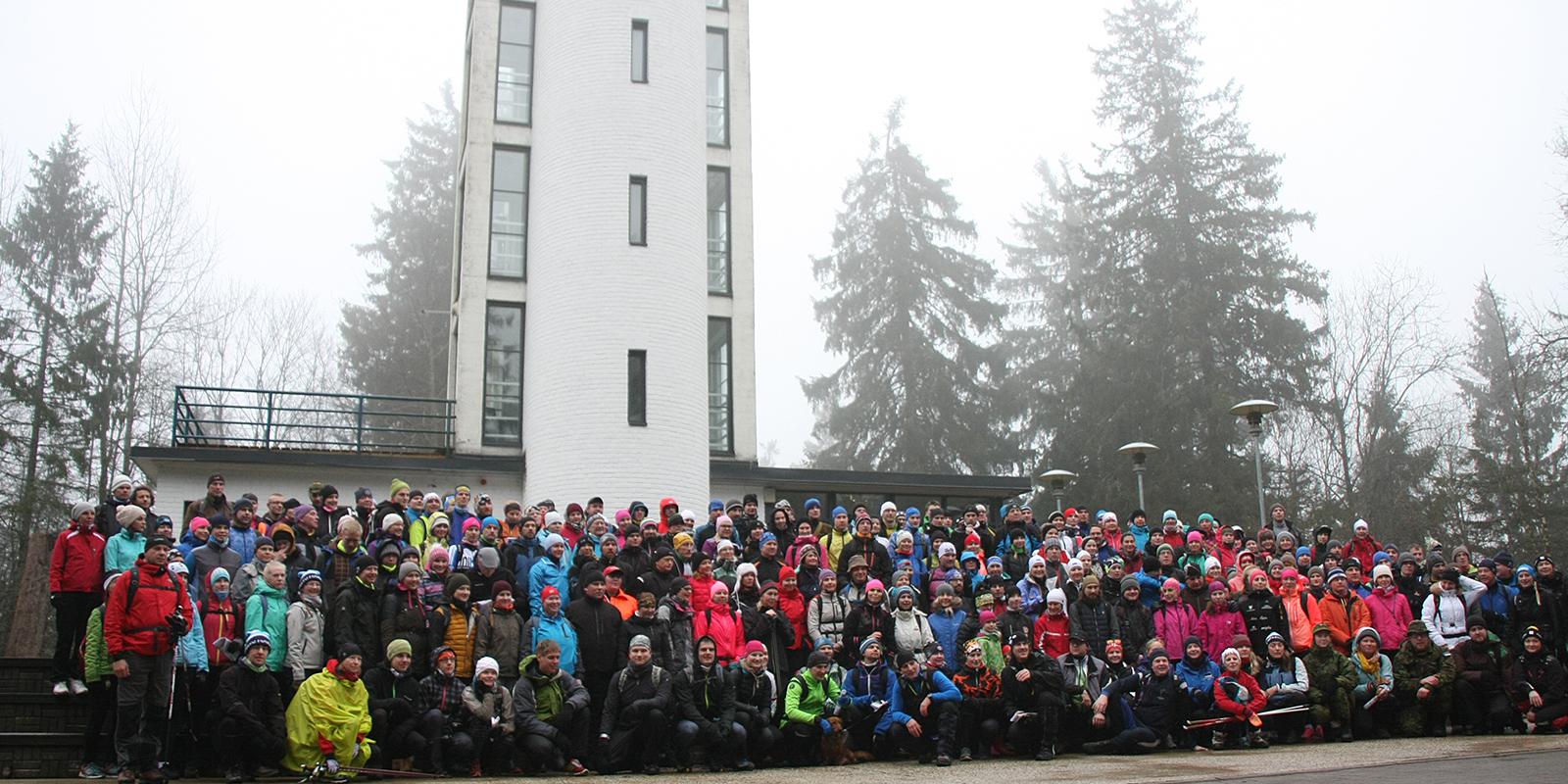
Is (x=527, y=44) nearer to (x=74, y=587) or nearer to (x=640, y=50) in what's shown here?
(x=640, y=50)

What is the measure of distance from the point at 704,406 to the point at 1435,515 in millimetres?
17678

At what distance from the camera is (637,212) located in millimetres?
20344

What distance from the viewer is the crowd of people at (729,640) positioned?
396 inches

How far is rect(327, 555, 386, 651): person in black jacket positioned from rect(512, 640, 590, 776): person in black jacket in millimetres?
1244

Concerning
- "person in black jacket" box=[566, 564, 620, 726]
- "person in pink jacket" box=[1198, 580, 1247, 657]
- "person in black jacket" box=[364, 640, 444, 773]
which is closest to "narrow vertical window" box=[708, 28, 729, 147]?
"person in pink jacket" box=[1198, 580, 1247, 657]

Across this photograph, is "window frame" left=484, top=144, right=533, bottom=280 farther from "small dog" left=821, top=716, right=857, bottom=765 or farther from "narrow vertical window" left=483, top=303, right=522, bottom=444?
"small dog" left=821, top=716, right=857, bottom=765

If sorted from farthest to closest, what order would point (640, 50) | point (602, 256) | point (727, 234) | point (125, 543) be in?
point (727, 234), point (640, 50), point (602, 256), point (125, 543)

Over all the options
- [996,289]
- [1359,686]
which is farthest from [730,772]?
[996,289]

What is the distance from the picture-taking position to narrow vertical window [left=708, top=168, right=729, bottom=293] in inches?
891

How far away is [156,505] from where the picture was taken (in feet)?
61.6

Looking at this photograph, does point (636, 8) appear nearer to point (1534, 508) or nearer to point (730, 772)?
point (730, 772)

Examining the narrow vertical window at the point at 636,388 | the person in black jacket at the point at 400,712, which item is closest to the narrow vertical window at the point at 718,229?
the narrow vertical window at the point at 636,388

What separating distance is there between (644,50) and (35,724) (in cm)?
1359

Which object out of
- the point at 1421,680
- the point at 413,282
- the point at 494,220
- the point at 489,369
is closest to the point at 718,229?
the point at 494,220
